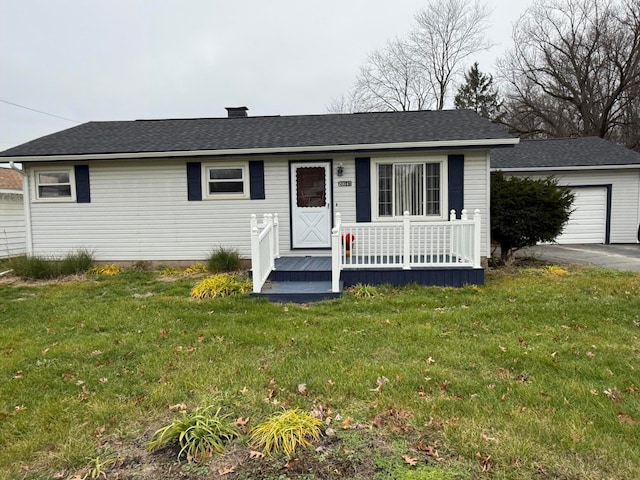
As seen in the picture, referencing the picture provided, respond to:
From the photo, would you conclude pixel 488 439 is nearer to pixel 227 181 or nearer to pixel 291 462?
pixel 291 462

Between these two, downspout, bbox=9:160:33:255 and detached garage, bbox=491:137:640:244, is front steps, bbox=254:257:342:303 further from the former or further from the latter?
detached garage, bbox=491:137:640:244

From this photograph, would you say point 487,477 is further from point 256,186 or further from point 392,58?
point 392,58

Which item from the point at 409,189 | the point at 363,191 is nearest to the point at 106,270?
the point at 363,191

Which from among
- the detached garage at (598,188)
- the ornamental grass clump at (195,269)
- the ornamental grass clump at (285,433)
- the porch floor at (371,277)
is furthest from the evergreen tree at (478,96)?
the ornamental grass clump at (285,433)

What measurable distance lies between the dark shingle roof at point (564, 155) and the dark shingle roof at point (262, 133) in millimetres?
4199

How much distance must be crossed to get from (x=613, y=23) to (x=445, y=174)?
64.6ft

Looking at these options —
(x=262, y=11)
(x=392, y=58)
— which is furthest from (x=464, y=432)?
(x=392, y=58)

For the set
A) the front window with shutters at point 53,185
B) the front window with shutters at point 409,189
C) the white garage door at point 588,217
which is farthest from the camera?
the white garage door at point 588,217

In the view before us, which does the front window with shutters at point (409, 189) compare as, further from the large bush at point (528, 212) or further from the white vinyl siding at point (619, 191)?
the white vinyl siding at point (619, 191)

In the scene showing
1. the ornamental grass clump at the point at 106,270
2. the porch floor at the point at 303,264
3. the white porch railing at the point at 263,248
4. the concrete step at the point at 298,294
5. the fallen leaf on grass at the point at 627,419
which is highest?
the white porch railing at the point at 263,248

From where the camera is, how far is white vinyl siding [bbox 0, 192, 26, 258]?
1298 cm

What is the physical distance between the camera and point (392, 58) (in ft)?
90.2

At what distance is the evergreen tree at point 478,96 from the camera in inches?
1126

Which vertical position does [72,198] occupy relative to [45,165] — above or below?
below
